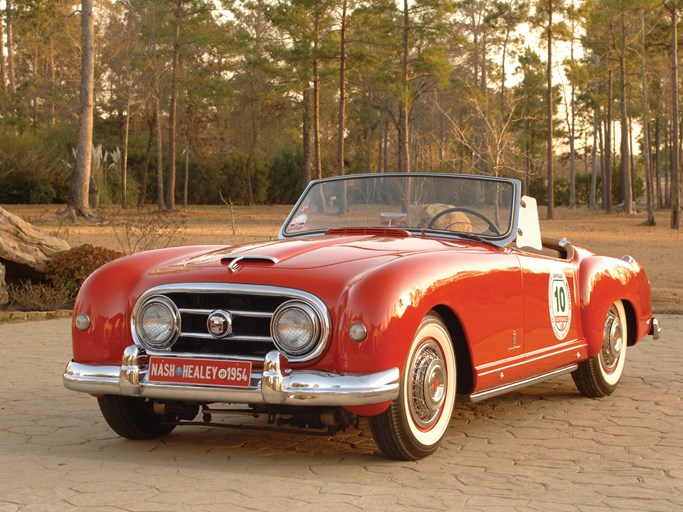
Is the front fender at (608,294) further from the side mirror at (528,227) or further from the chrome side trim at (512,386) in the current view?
the side mirror at (528,227)

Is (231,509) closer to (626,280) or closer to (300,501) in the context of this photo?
(300,501)

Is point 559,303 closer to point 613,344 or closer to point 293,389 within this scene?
point 613,344

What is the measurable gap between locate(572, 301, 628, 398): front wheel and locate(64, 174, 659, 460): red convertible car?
1.62ft

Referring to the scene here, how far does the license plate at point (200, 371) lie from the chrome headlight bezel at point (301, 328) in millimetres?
195

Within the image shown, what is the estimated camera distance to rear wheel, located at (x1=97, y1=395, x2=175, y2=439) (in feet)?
19.0

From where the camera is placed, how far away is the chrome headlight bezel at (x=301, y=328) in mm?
5004

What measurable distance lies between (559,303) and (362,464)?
A: 2055mm

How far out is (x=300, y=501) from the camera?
15.0 feet

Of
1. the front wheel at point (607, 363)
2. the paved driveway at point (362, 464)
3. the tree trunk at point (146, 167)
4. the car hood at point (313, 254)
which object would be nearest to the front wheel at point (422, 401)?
the paved driveway at point (362, 464)

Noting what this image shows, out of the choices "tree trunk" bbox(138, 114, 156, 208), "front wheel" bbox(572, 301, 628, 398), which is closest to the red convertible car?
"front wheel" bbox(572, 301, 628, 398)

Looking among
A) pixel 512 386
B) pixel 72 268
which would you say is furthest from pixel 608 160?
pixel 512 386

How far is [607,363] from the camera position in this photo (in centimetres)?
754

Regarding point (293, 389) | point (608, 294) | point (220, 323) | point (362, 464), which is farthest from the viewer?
point (608, 294)

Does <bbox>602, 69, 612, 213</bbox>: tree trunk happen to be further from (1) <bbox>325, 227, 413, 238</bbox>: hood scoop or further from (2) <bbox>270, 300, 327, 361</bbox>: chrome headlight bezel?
(2) <bbox>270, 300, 327, 361</bbox>: chrome headlight bezel
